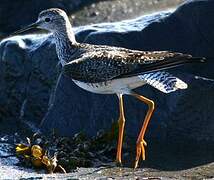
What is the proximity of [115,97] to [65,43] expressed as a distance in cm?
87

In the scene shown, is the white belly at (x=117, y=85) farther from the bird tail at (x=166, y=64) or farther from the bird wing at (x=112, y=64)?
the bird tail at (x=166, y=64)

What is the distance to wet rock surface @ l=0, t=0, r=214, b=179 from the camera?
28.8 ft

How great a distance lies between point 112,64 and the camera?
8828mm

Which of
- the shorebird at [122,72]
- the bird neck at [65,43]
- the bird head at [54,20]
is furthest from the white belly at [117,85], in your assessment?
the bird head at [54,20]

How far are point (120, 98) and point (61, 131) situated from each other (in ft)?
3.96

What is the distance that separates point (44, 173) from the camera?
8.44 m

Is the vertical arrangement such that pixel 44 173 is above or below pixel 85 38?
below

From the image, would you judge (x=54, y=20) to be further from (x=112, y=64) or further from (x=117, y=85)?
(x=117, y=85)

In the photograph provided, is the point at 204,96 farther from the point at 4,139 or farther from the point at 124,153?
the point at 4,139

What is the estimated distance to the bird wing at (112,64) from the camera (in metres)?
8.51

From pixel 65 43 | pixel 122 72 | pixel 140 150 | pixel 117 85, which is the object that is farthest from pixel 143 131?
pixel 65 43

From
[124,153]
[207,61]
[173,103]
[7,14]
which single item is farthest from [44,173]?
[7,14]

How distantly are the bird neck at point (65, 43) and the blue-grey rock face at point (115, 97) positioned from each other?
1.51 feet

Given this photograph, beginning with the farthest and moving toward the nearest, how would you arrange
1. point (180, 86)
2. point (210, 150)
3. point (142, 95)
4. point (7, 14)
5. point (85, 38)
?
point (7, 14)
point (85, 38)
point (142, 95)
point (210, 150)
point (180, 86)
